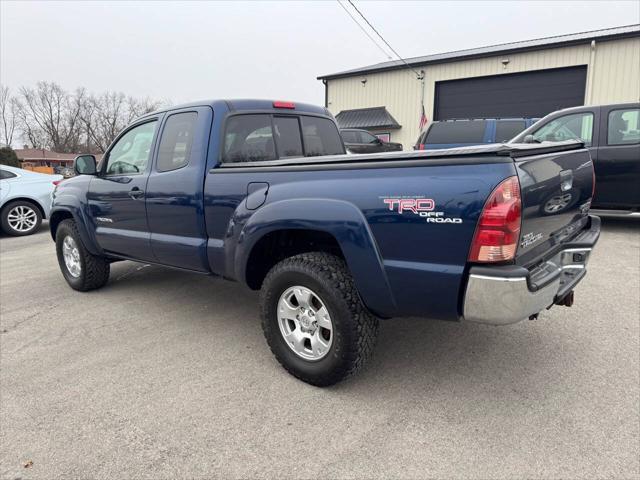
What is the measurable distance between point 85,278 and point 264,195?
2.99m

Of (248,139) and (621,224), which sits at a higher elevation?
(248,139)

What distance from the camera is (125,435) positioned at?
241cm

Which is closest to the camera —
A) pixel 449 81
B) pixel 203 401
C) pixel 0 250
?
pixel 203 401

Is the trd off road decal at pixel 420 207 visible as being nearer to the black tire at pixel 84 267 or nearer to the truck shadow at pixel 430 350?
the truck shadow at pixel 430 350

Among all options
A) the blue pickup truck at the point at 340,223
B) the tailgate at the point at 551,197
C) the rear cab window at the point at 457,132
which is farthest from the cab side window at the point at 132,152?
the rear cab window at the point at 457,132

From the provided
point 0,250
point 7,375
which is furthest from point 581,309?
point 0,250

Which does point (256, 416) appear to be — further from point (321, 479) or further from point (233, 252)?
point (233, 252)

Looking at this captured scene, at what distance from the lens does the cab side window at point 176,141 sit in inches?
143

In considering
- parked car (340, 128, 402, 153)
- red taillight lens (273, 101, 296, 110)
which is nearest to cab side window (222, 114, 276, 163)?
red taillight lens (273, 101, 296, 110)

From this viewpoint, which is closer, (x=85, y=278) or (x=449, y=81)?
(x=85, y=278)

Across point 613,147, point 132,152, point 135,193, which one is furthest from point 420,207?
point 613,147

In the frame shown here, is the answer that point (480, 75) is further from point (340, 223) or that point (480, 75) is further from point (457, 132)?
point (340, 223)

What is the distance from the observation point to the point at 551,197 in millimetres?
2436

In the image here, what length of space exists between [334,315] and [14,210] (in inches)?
369
